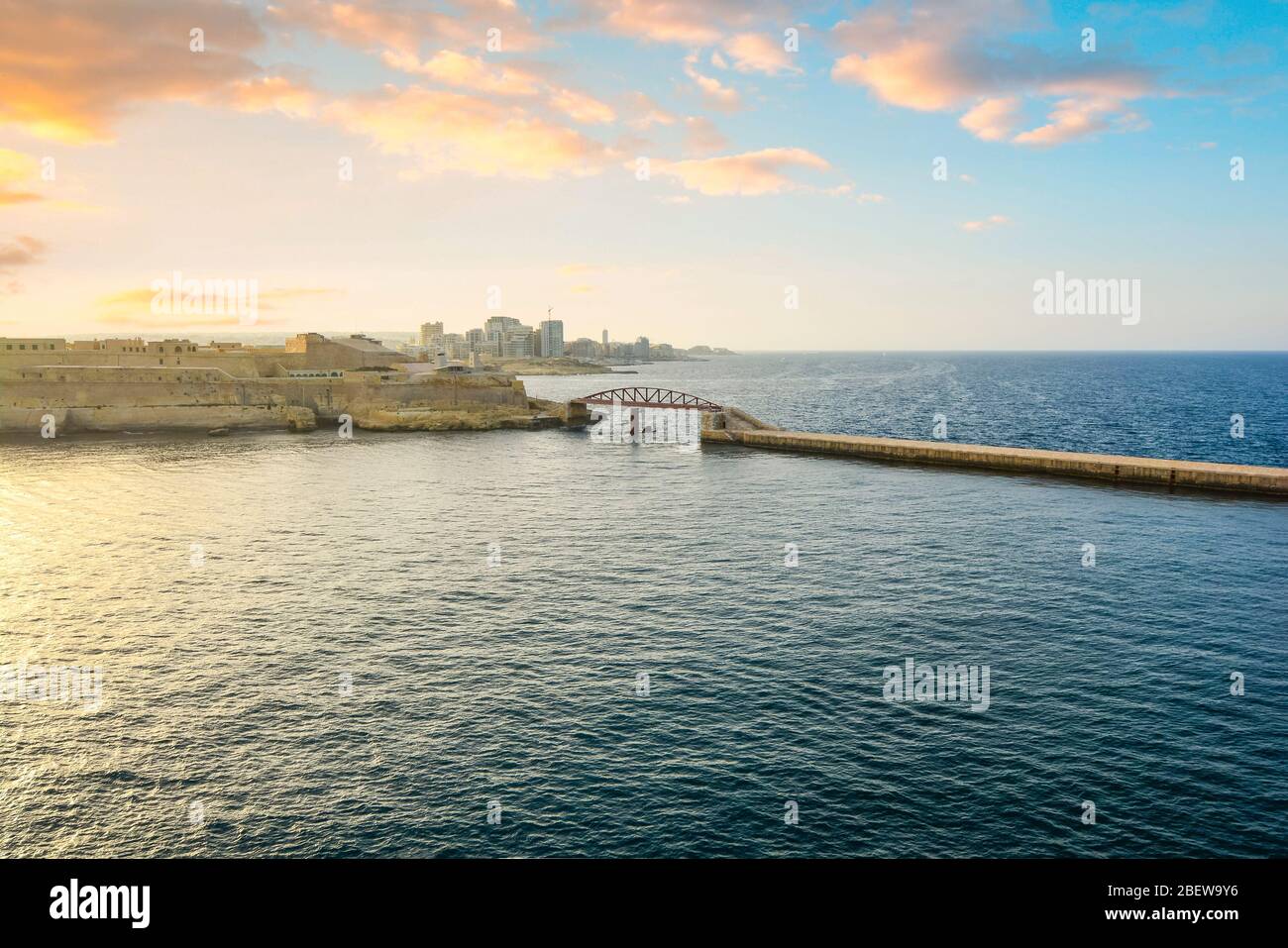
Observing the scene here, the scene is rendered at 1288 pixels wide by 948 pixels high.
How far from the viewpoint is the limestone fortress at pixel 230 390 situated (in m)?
112

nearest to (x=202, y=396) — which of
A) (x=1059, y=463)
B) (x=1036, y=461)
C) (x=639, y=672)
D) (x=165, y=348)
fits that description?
(x=165, y=348)

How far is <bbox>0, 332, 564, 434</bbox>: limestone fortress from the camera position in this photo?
11231 cm

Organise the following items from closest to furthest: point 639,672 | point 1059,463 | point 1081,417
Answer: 1. point 639,672
2. point 1059,463
3. point 1081,417

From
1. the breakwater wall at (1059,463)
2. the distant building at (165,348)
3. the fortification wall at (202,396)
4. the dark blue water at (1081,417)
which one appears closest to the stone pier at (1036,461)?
the breakwater wall at (1059,463)

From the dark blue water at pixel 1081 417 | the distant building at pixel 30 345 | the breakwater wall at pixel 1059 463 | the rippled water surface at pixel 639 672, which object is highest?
the distant building at pixel 30 345

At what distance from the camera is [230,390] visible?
123188 millimetres

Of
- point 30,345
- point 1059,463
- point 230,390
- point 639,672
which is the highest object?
point 30,345

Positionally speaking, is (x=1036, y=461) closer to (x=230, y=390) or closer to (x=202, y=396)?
(x=230, y=390)

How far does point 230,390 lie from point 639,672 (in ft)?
370

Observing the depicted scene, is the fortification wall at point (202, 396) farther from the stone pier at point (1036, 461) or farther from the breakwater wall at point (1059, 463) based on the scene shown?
the breakwater wall at point (1059, 463)

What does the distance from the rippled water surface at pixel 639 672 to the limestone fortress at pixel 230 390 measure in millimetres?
57369
